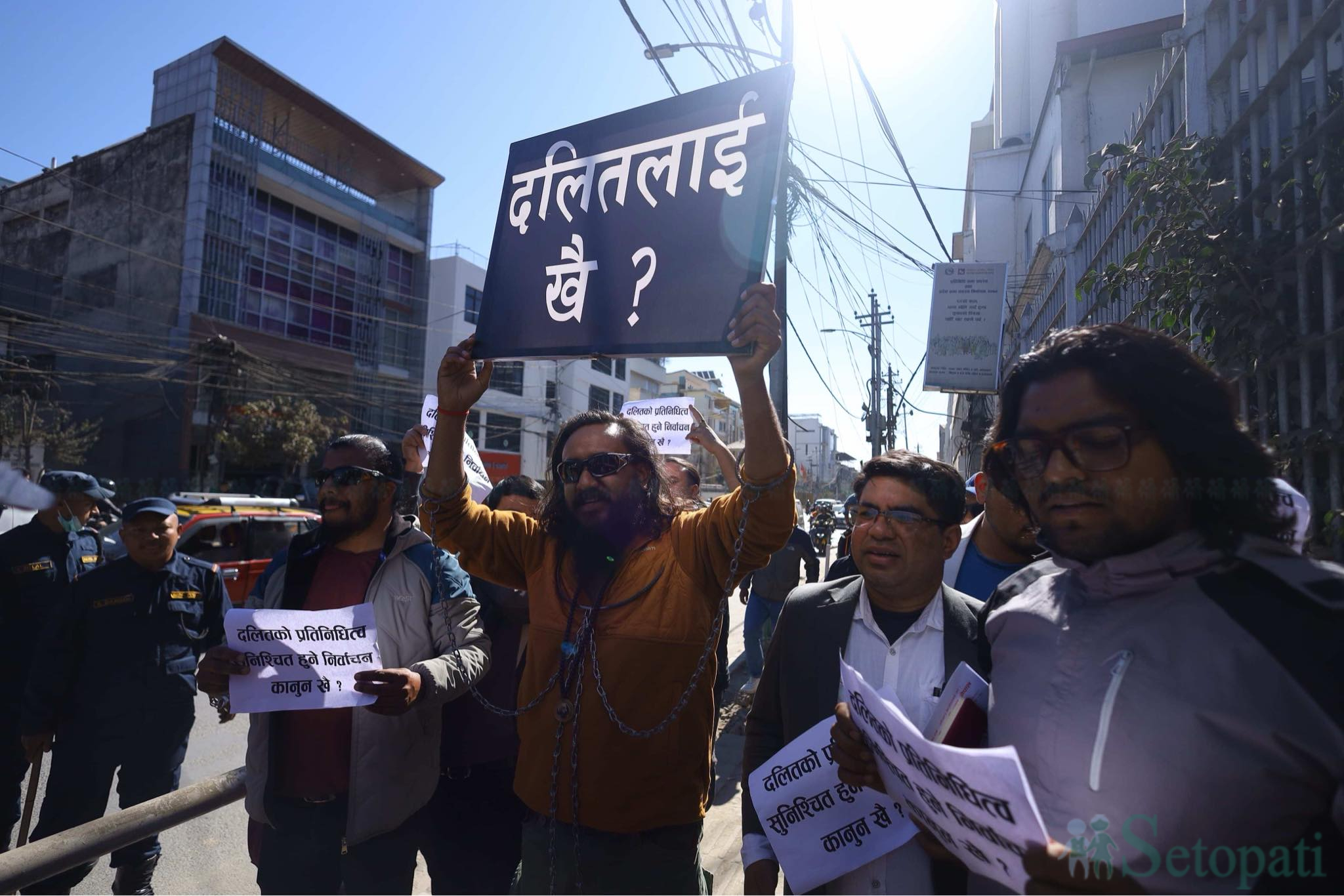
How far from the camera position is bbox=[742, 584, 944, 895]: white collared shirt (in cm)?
180

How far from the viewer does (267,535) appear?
8961mm

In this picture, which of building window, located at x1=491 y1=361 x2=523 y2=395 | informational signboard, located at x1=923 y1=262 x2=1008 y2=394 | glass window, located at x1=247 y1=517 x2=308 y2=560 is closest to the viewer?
glass window, located at x1=247 y1=517 x2=308 y2=560

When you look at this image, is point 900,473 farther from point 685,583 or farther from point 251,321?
point 251,321

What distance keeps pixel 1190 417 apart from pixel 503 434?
35.6 meters

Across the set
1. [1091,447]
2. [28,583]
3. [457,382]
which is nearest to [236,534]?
[28,583]

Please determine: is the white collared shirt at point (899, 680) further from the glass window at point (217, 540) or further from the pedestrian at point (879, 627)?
the glass window at point (217, 540)

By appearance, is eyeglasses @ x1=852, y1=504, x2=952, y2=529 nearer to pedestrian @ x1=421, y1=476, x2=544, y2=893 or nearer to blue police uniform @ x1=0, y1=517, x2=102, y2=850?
pedestrian @ x1=421, y1=476, x2=544, y2=893

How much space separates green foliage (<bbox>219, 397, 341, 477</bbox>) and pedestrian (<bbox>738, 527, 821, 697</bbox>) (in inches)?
783

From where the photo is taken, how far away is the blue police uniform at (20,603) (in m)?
3.42

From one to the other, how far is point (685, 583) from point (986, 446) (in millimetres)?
878

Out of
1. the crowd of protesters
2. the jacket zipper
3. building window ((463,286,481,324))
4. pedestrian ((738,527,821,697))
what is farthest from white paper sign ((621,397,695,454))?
building window ((463,286,481,324))

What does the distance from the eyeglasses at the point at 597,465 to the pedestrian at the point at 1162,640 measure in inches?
44.9

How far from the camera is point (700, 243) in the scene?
197 cm

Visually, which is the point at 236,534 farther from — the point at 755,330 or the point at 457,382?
the point at 755,330
